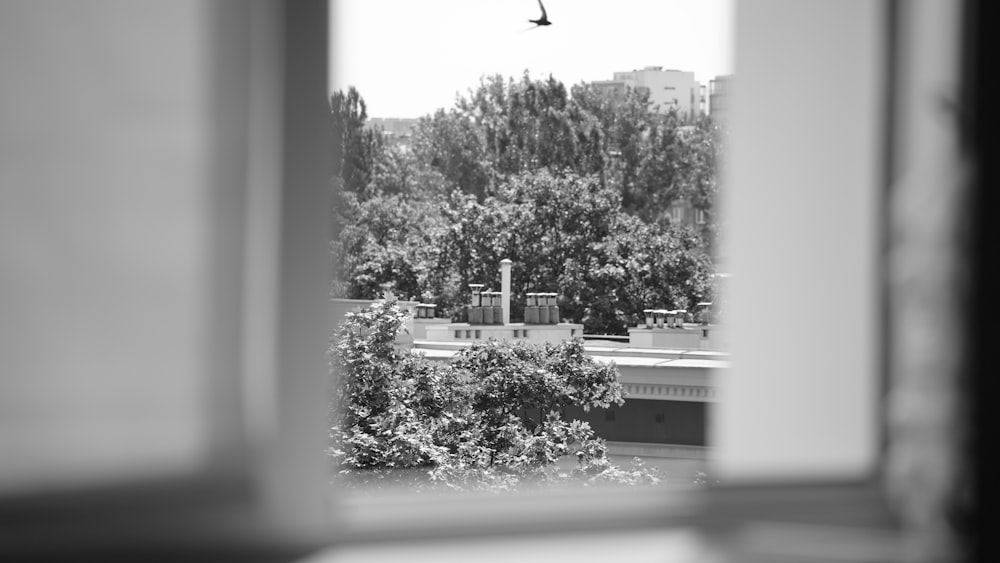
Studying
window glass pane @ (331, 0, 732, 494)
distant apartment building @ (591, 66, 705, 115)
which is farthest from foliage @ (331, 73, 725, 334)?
distant apartment building @ (591, 66, 705, 115)

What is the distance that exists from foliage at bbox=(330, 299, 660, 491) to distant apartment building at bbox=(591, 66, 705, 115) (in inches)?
481

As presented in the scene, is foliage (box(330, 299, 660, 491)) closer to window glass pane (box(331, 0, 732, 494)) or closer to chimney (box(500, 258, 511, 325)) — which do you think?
window glass pane (box(331, 0, 732, 494))

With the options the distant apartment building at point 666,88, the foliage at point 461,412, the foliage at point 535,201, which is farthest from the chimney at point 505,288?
the distant apartment building at point 666,88

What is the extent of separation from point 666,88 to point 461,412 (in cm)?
1360

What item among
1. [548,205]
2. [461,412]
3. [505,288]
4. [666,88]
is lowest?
[461,412]

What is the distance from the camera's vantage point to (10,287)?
1.21 metres

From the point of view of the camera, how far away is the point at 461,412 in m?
8.24

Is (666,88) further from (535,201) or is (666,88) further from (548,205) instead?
(535,201)

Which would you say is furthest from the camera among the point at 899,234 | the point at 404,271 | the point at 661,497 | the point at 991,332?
the point at 404,271

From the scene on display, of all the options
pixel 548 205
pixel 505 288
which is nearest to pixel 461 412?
pixel 505 288

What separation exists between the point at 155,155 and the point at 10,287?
216 mm

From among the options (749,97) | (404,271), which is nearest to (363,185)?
(404,271)

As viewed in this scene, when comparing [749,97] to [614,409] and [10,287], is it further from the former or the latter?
[614,409]

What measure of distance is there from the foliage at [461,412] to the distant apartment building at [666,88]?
481 inches
